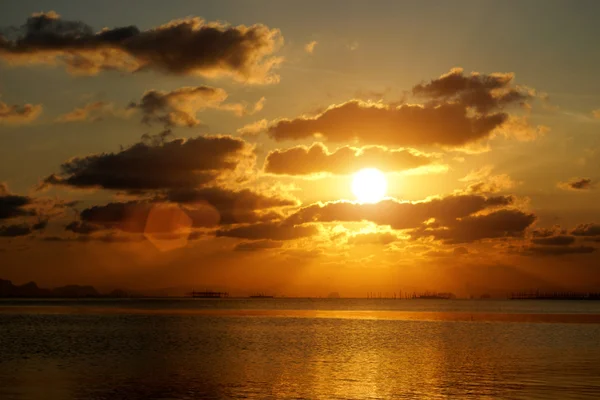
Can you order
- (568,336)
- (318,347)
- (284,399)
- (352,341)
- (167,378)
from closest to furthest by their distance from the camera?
(284,399), (167,378), (318,347), (352,341), (568,336)

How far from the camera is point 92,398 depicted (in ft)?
148

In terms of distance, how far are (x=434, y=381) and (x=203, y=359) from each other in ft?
90.4

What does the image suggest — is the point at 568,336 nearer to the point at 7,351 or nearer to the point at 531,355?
the point at 531,355

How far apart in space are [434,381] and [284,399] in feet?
49.7

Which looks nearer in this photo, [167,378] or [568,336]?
[167,378]

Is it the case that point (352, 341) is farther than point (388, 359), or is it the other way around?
point (352, 341)

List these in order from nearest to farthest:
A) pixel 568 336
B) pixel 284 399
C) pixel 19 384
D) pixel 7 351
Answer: pixel 284 399
pixel 19 384
pixel 7 351
pixel 568 336

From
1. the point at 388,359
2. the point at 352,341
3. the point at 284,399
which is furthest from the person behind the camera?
the point at 352,341

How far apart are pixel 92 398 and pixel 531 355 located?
49.1 meters

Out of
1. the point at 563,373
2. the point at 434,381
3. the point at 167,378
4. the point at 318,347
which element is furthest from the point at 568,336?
the point at 167,378

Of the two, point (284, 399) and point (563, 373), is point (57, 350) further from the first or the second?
point (563, 373)

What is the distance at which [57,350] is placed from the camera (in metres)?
80.8

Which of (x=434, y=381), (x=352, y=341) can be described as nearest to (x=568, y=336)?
(x=352, y=341)

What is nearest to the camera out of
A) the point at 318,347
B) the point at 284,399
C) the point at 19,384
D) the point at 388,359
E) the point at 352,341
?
the point at 284,399
